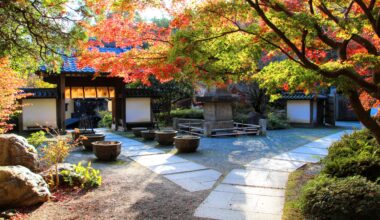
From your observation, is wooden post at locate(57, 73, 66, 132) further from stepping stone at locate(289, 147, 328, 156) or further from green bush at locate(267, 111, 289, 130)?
green bush at locate(267, 111, 289, 130)

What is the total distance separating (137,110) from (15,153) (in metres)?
10.8

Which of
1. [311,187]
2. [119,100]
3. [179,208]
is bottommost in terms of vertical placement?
[179,208]

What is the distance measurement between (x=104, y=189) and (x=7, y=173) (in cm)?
167

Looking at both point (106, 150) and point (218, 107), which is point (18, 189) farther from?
point (218, 107)

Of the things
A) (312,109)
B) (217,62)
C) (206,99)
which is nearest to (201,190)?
(217,62)

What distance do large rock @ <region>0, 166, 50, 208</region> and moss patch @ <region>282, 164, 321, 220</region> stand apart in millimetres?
3763

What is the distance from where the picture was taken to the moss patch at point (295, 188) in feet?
15.1

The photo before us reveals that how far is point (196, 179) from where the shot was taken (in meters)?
6.62

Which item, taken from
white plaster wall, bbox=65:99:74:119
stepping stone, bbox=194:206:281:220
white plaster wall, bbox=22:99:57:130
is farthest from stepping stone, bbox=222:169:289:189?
white plaster wall, bbox=65:99:74:119

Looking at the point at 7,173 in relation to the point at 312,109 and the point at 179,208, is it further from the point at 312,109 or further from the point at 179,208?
the point at 312,109

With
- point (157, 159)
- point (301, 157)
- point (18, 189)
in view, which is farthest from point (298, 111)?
point (18, 189)

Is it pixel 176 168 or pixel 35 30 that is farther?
pixel 176 168

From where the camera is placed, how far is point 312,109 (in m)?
19.1

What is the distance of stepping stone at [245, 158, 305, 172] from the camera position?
25.2 feet
